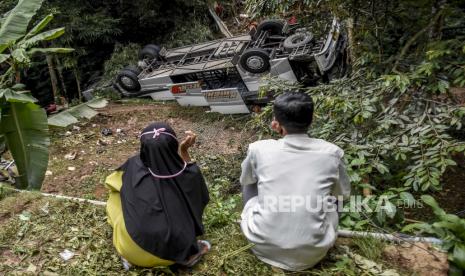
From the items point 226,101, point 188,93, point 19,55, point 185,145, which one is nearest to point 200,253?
point 185,145

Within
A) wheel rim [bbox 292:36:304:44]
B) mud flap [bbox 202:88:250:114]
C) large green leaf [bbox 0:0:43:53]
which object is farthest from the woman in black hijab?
wheel rim [bbox 292:36:304:44]

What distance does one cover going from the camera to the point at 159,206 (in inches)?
112

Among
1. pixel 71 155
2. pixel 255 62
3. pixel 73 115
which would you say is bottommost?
pixel 71 155

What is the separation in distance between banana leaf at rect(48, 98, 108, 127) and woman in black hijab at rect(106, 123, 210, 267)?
3.26 meters

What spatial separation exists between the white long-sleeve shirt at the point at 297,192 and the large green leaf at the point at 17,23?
13.8ft

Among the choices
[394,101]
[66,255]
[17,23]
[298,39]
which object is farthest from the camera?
[298,39]

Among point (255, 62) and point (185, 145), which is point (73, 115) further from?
point (185, 145)

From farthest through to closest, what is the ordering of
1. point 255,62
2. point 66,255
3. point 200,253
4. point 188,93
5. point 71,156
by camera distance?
point 188,93
point 255,62
point 71,156
point 66,255
point 200,253

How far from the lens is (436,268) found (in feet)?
9.07

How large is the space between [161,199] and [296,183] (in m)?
1.01

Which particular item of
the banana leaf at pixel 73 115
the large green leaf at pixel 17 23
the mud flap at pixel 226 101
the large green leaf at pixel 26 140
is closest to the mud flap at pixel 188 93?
the mud flap at pixel 226 101

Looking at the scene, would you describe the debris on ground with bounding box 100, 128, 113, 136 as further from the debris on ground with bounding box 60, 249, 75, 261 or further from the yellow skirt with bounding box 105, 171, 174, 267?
the yellow skirt with bounding box 105, 171, 174, 267

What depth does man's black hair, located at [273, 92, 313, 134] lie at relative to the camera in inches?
97.3

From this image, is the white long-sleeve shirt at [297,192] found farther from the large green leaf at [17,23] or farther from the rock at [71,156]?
the rock at [71,156]
